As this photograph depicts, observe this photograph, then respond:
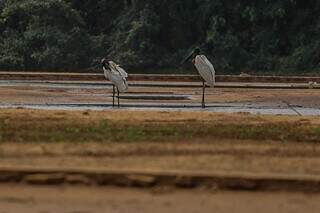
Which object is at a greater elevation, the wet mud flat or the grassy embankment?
the grassy embankment

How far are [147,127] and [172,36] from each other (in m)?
27.0

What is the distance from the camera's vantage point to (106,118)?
12148 millimetres

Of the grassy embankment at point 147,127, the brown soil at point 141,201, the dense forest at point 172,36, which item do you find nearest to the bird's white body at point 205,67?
the grassy embankment at point 147,127

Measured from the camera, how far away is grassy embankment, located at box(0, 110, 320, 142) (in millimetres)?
9781

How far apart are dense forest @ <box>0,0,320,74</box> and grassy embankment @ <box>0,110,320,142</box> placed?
73.0ft

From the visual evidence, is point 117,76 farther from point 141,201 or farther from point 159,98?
point 141,201

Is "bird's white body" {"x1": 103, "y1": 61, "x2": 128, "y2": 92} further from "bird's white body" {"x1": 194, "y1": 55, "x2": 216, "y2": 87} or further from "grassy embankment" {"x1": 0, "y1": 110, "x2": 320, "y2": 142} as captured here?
"grassy embankment" {"x1": 0, "y1": 110, "x2": 320, "y2": 142}

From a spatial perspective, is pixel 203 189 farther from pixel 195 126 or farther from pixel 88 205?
pixel 195 126

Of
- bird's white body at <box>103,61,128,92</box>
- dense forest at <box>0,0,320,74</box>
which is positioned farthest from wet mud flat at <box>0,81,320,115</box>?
dense forest at <box>0,0,320,74</box>

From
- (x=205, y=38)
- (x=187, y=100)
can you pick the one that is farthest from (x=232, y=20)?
(x=187, y=100)

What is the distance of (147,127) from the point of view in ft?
35.3

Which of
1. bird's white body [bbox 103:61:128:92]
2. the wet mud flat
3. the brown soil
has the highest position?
the brown soil

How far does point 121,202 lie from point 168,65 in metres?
29.0

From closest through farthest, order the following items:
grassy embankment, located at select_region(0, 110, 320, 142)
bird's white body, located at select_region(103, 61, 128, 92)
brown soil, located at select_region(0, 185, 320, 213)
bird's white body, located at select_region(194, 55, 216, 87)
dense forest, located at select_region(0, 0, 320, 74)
A: brown soil, located at select_region(0, 185, 320, 213) → grassy embankment, located at select_region(0, 110, 320, 142) → bird's white body, located at select_region(103, 61, 128, 92) → bird's white body, located at select_region(194, 55, 216, 87) → dense forest, located at select_region(0, 0, 320, 74)
